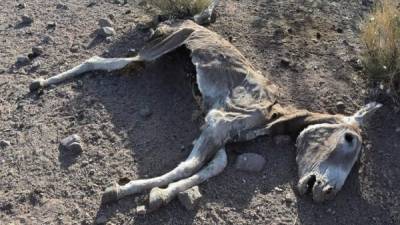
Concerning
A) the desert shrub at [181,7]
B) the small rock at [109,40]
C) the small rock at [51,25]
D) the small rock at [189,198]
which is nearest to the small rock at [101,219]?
the small rock at [189,198]

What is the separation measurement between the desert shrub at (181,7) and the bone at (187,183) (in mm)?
2174

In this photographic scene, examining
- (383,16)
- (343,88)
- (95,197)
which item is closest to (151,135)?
(95,197)

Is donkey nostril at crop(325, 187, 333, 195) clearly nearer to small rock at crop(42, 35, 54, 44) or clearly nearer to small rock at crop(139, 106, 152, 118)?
small rock at crop(139, 106, 152, 118)

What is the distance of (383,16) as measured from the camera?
4.56 m

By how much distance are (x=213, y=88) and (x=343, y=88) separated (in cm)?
113

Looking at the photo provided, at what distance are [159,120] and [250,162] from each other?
904 mm

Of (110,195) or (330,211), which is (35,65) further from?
(330,211)

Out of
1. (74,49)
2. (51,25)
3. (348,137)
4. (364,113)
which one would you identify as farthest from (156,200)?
(51,25)

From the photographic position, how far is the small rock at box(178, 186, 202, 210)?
3826mm

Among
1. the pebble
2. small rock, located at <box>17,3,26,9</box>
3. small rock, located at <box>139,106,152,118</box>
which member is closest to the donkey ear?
small rock, located at <box>139,106,152,118</box>

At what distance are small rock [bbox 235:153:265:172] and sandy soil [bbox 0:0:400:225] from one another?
0.15 feet

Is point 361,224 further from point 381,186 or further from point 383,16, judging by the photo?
point 383,16

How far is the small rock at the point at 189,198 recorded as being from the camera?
3.83 metres

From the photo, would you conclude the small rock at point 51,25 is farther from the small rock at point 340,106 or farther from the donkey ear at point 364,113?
the donkey ear at point 364,113
